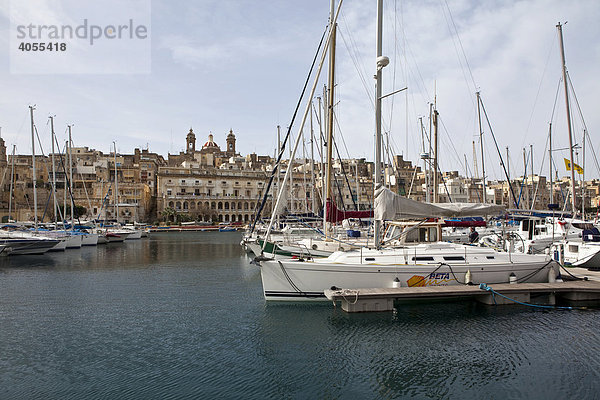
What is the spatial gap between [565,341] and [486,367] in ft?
10.5

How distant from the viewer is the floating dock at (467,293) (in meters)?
13.5

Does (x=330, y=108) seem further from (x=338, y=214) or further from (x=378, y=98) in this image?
(x=338, y=214)

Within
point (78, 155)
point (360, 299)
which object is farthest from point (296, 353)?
point (78, 155)

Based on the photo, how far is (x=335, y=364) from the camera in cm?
1013

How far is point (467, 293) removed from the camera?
45.6ft

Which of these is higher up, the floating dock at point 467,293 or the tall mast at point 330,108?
the tall mast at point 330,108

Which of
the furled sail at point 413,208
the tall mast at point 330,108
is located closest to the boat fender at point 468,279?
the furled sail at point 413,208

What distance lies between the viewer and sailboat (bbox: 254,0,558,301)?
14.2 meters

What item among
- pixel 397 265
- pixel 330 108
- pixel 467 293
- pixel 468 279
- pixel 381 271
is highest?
pixel 330 108

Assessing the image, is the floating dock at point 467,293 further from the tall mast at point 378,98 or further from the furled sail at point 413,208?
the furled sail at point 413,208

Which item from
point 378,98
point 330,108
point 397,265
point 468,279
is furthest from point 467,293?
point 330,108

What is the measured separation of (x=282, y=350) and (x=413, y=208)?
7084 millimetres

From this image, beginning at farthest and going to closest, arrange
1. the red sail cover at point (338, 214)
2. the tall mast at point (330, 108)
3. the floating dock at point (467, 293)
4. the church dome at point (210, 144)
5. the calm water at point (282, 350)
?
1. the church dome at point (210, 144)
2. the red sail cover at point (338, 214)
3. the tall mast at point (330, 108)
4. the floating dock at point (467, 293)
5. the calm water at point (282, 350)

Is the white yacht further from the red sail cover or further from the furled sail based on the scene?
the red sail cover
